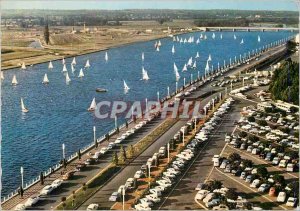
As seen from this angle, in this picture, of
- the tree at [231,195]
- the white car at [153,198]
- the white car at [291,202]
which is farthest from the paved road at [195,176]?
the white car at [291,202]

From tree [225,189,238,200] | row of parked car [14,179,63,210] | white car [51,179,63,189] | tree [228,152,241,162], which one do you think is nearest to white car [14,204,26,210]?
row of parked car [14,179,63,210]

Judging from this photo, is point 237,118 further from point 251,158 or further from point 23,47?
point 23,47

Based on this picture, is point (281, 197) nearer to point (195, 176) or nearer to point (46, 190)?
point (195, 176)

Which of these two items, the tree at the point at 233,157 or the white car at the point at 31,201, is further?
the tree at the point at 233,157

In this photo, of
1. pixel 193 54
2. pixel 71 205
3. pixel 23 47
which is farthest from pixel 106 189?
pixel 193 54

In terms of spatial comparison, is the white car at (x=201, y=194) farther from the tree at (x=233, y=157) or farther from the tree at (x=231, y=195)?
the tree at (x=233, y=157)

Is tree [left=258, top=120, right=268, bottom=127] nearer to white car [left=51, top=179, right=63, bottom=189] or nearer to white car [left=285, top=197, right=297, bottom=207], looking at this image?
white car [left=285, top=197, right=297, bottom=207]
